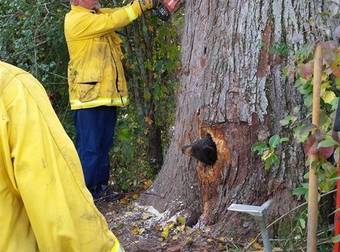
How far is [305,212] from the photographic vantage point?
346 cm

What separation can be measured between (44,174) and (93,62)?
152 inches

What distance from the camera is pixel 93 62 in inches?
216

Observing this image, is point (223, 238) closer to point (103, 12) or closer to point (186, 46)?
point (186, 46)

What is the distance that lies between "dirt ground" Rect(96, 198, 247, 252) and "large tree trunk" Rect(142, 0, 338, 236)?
11 centimetres

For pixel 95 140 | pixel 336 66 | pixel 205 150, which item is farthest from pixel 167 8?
pixel 336 66

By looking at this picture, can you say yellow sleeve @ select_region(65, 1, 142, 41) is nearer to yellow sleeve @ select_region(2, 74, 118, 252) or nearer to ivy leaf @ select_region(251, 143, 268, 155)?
ivy leaf @ select_region(251, 143, 268, 155)

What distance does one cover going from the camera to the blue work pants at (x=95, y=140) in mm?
5578

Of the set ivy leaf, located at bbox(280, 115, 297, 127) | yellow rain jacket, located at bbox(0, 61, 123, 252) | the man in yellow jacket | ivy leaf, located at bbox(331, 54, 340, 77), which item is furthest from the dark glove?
yellow rain jacket, located at bbox(0, 61, 123, 252)

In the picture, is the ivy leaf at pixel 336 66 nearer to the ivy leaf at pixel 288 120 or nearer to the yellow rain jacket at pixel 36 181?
the ivy leaf at pixel 288 120

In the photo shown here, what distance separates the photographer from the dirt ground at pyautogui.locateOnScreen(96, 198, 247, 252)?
378 centimetres

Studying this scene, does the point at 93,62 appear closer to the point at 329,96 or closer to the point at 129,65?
the point at 129,65

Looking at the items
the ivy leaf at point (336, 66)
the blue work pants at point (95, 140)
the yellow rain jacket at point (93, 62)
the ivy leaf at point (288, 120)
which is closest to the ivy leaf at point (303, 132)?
the ivy leaf at point (336, 66)

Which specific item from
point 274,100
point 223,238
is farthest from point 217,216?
point 274,100

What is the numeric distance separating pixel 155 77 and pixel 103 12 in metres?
0.71
